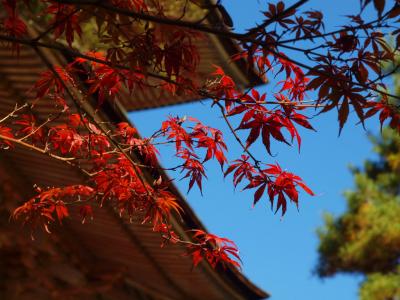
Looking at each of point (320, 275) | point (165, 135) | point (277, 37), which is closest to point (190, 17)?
point (165, 135)

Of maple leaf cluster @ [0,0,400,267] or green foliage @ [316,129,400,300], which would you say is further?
green foliage @ [316,129,400,300]

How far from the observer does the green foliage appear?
11.8m

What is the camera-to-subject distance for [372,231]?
1217cm

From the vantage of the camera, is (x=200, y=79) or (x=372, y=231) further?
(x=372, y=231)

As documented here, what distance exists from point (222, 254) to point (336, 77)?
2.90ft

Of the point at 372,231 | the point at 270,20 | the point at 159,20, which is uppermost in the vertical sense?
the point at 372,231

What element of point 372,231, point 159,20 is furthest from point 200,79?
point 372,231

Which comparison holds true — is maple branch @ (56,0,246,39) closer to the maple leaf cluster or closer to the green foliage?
the maple leaf cluster

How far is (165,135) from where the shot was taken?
6.77ft

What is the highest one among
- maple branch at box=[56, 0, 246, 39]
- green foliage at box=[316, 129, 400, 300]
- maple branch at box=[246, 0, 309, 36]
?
green foliage at box=[316, 129, 400, 300]

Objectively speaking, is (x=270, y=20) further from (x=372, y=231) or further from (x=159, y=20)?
(x=372, y=231)

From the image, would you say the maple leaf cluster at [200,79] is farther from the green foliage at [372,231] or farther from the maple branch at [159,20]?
the green foliage at [372,231]

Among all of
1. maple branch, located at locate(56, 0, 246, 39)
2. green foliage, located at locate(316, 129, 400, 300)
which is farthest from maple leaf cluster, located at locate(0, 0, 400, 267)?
green foliage, located at locate(316, 129, 400, 300)

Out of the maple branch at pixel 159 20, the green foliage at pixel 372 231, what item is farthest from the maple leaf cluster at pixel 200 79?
the green foliage at pixel 372 231
